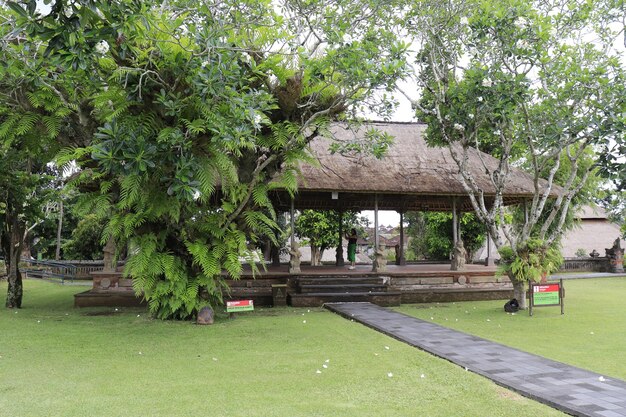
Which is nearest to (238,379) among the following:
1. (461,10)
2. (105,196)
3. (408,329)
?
(408,329)

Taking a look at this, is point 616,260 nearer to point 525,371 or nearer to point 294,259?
point 294,259

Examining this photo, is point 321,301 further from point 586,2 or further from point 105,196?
point 586,2

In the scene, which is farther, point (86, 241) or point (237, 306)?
point (86, 241)

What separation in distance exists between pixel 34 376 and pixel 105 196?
3.85 metres

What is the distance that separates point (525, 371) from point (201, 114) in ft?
18.2

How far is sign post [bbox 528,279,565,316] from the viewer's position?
33.2ft

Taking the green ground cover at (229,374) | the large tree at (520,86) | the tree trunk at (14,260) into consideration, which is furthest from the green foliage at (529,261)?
the tree trunk at (14,260)

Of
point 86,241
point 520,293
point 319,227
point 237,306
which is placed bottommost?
point 237,306

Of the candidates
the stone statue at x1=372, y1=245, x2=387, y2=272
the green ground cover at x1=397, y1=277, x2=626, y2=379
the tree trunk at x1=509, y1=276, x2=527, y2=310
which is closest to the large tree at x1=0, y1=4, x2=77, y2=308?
the green ground cover at x1=397, y1=277, x2=626, y2=379

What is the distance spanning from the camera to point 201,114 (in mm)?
7562

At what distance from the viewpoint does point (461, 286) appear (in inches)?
547

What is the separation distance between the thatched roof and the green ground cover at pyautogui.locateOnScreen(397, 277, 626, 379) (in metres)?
3.35

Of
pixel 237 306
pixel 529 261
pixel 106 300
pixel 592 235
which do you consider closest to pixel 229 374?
pixel 237 306

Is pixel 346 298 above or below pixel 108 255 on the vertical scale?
below
